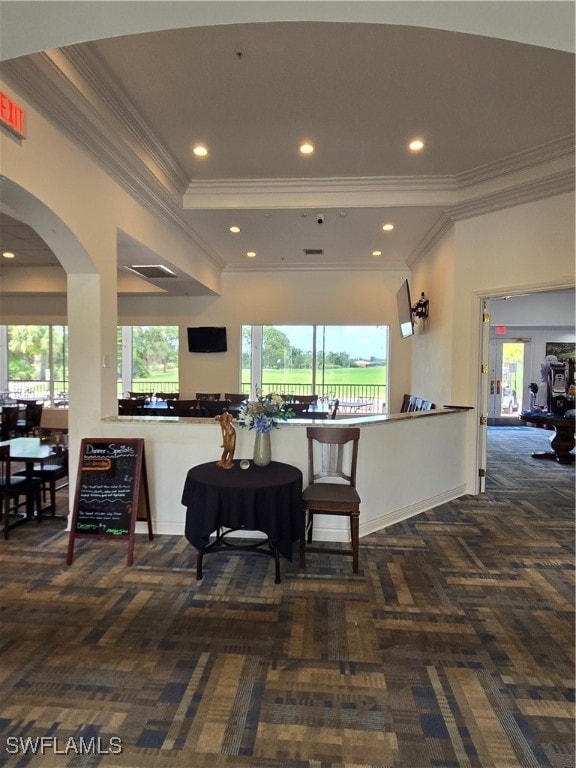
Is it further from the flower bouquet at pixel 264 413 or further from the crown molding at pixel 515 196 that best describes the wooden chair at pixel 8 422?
the crown molding at pixel 515 196

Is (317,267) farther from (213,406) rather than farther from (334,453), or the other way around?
(334,453)

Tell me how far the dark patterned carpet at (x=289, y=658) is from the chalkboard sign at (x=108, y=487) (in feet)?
0.86

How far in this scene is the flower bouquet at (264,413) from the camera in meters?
3.27

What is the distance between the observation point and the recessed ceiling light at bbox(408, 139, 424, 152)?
3.83 m

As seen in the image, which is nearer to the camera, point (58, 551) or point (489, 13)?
point (489, 13)

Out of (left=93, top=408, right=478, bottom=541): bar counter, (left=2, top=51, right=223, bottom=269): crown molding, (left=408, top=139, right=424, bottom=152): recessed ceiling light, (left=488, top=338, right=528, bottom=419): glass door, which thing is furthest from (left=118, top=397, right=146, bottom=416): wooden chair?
(left=488, top=338, right=528, bottom=419): glass door

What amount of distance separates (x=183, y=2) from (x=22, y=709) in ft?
10.1

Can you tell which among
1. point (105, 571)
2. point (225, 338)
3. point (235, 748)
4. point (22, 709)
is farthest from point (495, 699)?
point (225, 338)

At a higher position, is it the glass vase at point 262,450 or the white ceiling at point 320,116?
the white ceiling at point 320,116

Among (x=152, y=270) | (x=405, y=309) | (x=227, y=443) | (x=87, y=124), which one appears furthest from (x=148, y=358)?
(x=227, y=443)

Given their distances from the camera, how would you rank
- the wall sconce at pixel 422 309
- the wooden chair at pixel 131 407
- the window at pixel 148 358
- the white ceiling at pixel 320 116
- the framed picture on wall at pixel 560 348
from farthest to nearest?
the framed picture on wall at pixel 560 348
the window at pixel 148 358
the wall sconce at pixel 422 309
the wooden chair at pixel 131 407
the white ceiling at pixel 320 116

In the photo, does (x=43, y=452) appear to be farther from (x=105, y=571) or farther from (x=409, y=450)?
(x=409, y=450)

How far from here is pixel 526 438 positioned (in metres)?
9.05

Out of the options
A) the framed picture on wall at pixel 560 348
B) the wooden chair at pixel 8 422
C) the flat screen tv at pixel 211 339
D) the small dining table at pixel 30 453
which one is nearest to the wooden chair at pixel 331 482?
the small dining table at pixel 30 453
